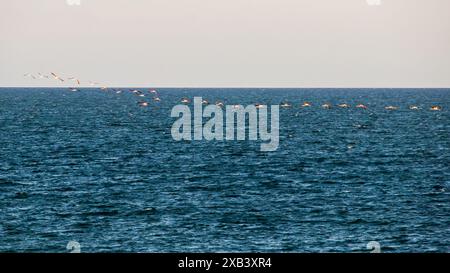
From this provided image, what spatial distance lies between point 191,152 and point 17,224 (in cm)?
5235

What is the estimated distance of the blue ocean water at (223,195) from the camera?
43.9 meters

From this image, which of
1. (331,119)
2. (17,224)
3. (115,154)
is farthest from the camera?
(331,119)

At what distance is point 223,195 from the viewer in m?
61.0

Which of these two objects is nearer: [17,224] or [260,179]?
[17,224]

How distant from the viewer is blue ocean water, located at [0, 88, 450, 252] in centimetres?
4391

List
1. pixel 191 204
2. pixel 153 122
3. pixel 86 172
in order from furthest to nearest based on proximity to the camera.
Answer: pixel 153 122, pixel 86 172, pixel 191 204

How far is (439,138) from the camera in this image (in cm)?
12206

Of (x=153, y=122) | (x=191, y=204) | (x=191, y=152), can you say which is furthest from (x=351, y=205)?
(x=153, y=122)

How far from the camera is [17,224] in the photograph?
158ft

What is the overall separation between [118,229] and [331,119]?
137332 mm
